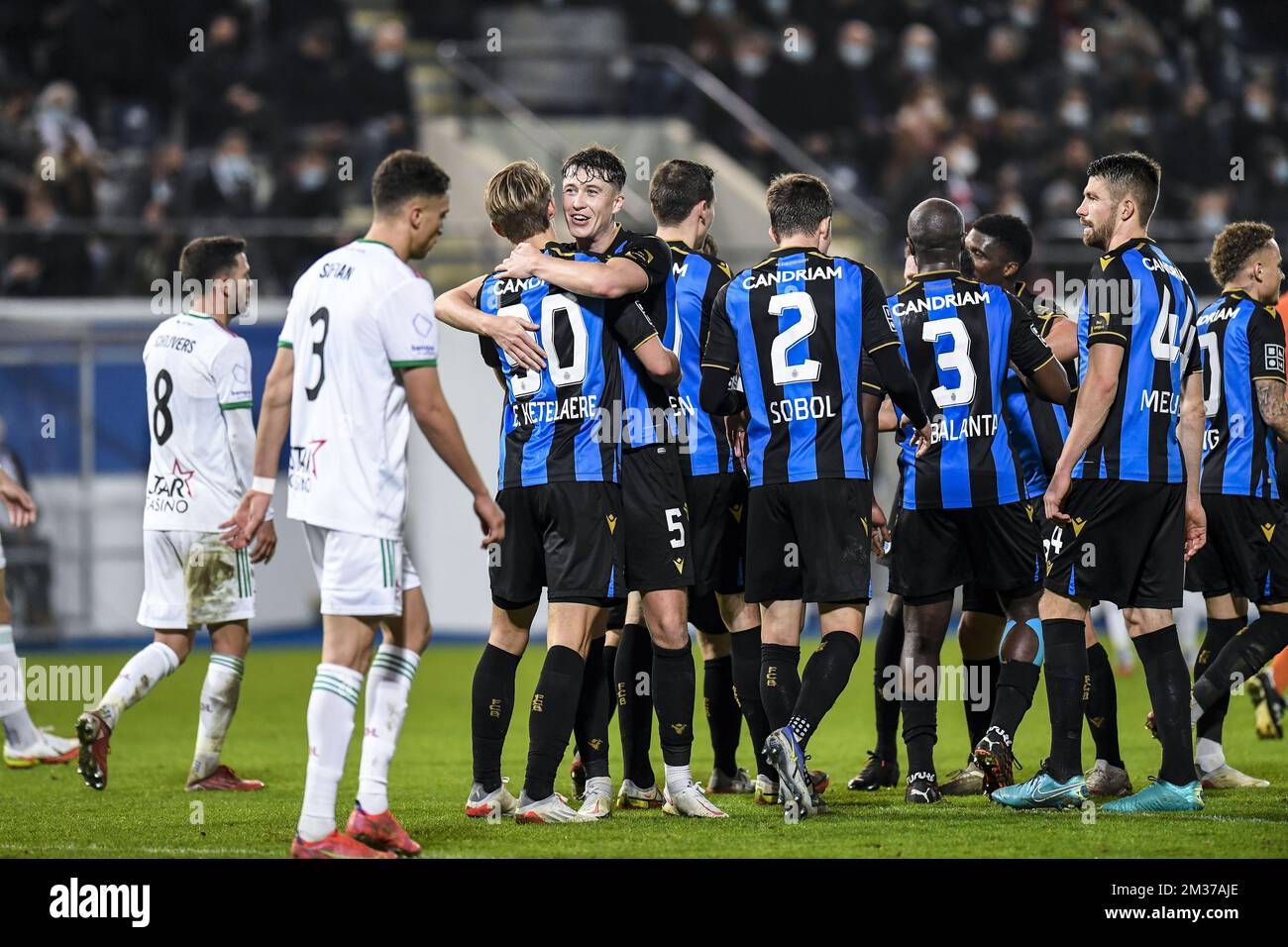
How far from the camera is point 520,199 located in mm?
6086

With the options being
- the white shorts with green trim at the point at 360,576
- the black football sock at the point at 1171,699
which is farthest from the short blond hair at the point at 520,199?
the black football sock at the point at 1171,699

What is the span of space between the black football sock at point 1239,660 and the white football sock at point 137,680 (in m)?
4.72

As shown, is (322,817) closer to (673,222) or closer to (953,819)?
(953,819)

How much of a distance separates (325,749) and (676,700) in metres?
1.65

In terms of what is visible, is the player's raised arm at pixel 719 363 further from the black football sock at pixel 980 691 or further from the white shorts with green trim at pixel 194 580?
the white shorts with green trim at pixel 194 580

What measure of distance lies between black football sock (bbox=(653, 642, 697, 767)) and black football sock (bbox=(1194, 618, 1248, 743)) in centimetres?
255

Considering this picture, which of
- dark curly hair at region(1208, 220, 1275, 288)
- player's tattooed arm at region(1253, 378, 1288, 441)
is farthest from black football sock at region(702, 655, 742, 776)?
dark curly hair at region(1208, 220, 1275, 288)

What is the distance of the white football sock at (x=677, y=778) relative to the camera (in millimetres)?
6250

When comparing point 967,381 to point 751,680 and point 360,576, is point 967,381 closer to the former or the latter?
point 751,680

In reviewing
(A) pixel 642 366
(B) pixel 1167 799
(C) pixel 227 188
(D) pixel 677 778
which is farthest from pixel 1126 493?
(C) pixel 227 188

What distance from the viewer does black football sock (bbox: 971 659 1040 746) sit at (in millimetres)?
6504

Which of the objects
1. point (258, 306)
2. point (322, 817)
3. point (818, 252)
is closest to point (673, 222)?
point (818, 252)

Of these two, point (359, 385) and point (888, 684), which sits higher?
point (359, 385)
